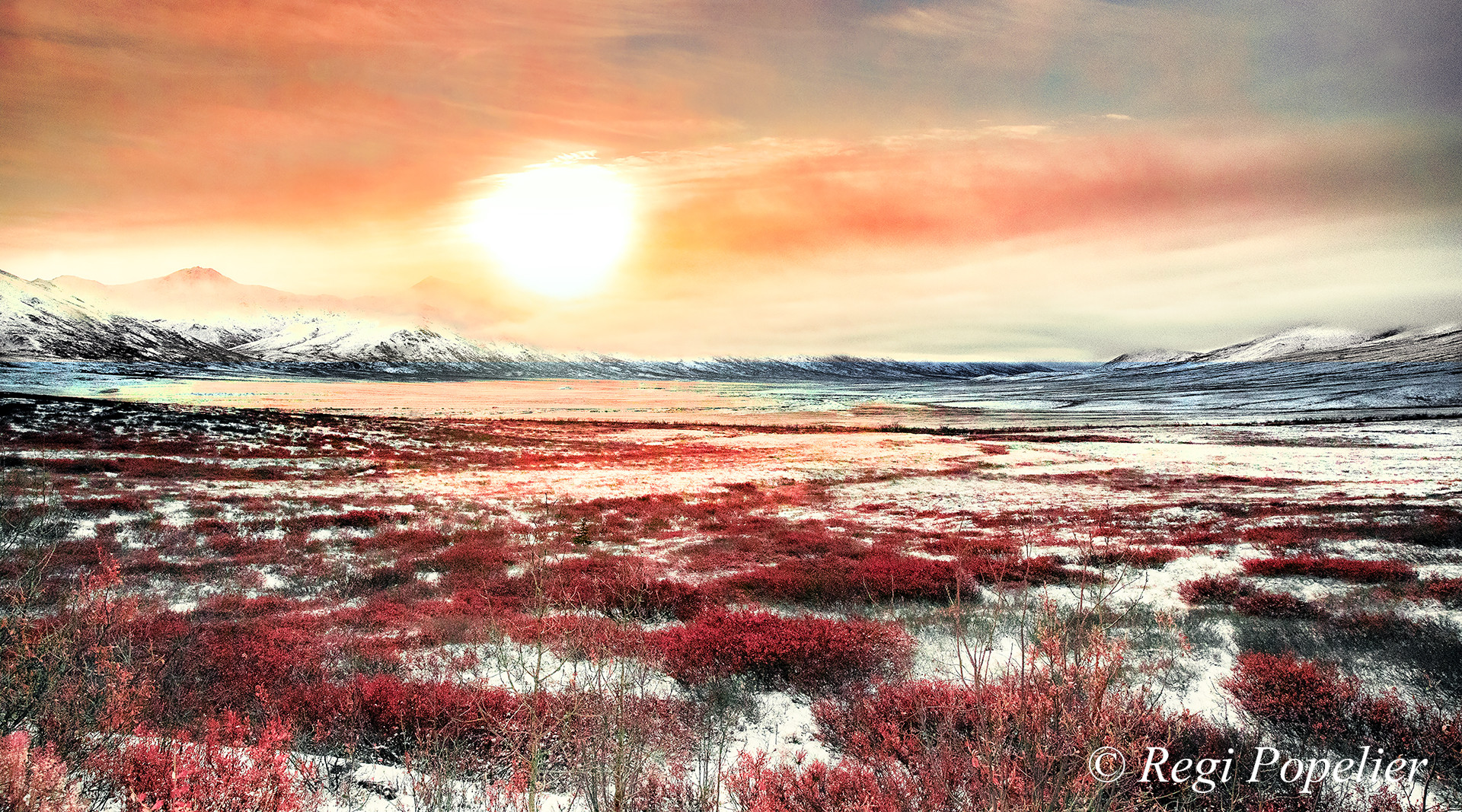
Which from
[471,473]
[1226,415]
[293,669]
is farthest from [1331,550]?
[1226,415]

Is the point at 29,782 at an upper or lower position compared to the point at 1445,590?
upper

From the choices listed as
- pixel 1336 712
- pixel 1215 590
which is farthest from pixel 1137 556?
pixel 1336 712

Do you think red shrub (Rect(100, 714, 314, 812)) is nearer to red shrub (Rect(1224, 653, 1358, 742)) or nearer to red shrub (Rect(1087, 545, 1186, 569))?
red shrub (Rect(1224, 653, 1358, 742))

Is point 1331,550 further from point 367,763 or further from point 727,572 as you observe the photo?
point 367,763

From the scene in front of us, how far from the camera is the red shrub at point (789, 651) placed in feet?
24.9

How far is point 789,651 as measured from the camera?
25.7ft

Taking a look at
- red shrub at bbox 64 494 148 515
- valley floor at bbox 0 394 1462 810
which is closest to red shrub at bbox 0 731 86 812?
valley floor at bbox 0 394 1462 810

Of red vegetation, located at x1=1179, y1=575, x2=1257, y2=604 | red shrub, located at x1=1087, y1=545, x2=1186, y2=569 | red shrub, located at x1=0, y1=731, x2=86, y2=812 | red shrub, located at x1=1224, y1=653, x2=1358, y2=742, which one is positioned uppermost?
red shrub, located at x1=0, y1=731, x2=86, y2=812

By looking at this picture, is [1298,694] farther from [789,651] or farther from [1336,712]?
[789,651]

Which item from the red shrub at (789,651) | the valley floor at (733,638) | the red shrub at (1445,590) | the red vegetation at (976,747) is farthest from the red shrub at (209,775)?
the red shrub at (1445,590)

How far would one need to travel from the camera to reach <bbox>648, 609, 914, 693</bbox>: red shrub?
24.9 feet

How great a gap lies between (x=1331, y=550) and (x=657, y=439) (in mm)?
48046

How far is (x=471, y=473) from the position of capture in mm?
32156

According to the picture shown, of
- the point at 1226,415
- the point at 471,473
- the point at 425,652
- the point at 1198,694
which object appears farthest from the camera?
the point at 1226,415
